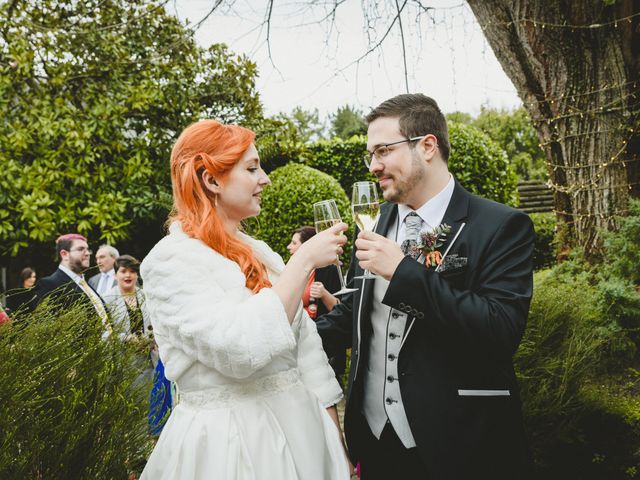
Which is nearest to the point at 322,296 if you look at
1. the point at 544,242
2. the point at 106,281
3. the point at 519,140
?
the point at 106,281

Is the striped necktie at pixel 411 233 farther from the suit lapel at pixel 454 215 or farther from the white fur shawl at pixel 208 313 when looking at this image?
the white fur shawl at pixel 208 313

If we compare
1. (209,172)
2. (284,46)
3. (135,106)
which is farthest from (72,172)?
(209,172)

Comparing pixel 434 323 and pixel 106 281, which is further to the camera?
pixel 106 281

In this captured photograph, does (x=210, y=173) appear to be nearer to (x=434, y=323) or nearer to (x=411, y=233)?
(x=411, y=233)

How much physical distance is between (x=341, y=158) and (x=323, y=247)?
9894 millimetres

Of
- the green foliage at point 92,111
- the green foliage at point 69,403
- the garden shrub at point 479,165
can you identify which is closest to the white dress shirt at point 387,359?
the green foliage at point 69,403

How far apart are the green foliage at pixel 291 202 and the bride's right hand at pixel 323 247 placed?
7.12 meters

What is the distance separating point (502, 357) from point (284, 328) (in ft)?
2.85

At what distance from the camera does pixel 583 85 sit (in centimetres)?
498

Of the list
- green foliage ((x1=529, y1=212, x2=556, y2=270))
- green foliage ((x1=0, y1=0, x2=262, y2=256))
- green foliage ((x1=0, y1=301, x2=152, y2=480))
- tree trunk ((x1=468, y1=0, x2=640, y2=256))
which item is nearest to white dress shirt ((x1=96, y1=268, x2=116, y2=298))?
green foliage ((x1=0, y1=0, x2=262, y2=256))

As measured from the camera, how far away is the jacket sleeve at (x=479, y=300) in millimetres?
1924

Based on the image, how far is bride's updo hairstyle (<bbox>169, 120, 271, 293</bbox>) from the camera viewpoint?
2.06 metres

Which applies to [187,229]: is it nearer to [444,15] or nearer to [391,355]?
[391,355]

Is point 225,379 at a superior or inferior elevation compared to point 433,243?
inferior
